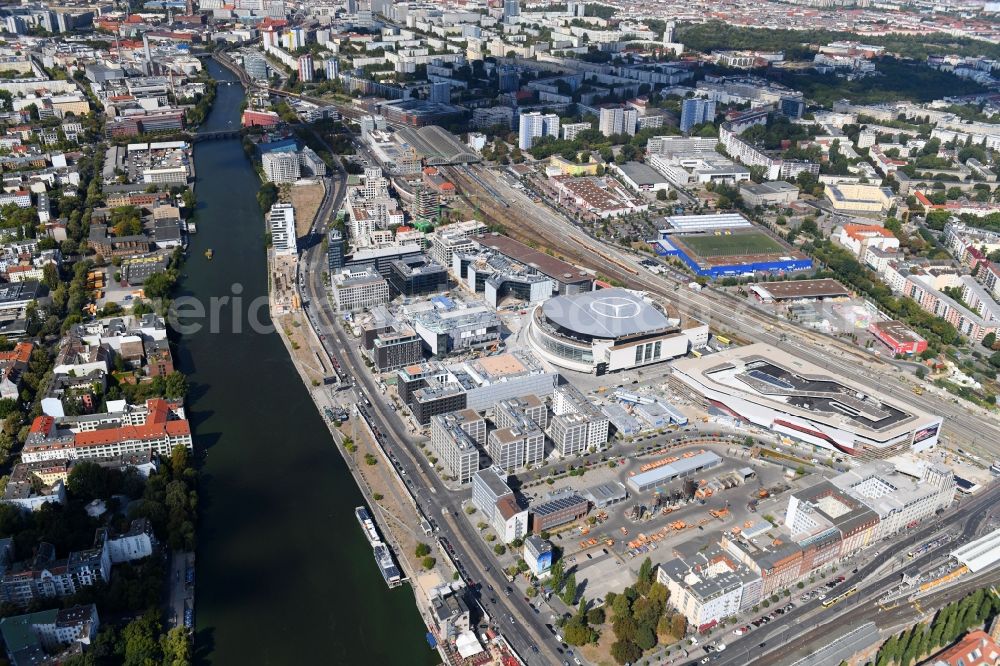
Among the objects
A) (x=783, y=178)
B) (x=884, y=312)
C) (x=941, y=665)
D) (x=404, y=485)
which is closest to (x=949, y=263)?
(x=884, y=312)

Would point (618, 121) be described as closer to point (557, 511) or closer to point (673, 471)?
point (673, 471)

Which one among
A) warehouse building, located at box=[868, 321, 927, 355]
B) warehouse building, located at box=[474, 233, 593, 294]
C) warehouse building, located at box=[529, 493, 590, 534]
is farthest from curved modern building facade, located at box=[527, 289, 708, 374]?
warehouse building, located at box=[529, 493, 590, 534]

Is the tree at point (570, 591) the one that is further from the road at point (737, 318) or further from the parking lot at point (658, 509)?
the road at point (737, 318)

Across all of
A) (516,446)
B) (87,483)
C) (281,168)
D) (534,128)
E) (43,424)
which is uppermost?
(534,128)

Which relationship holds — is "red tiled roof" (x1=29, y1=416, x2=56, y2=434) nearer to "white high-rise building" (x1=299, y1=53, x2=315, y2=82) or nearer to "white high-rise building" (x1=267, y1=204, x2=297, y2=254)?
"white high-rise building" (x1=267, y1=204, x2=297, y2=254)

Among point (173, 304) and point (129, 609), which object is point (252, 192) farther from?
point (129, 609)

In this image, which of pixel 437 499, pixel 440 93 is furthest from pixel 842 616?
pixel 440 93

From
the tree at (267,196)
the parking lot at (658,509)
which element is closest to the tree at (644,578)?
the parking lot at (658,509)
